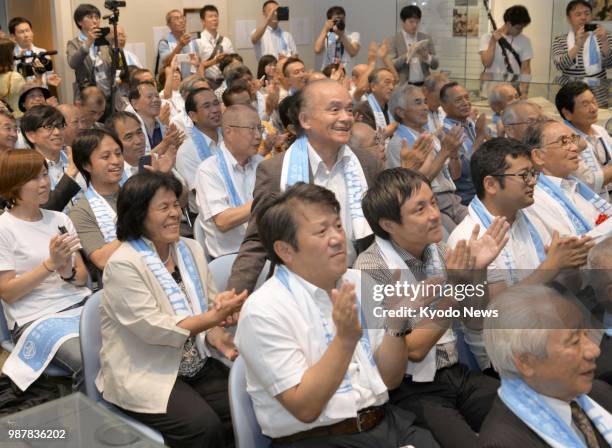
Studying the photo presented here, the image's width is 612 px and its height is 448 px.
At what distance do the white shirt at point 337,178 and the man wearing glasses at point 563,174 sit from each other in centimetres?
104

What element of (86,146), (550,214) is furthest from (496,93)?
(86,146)

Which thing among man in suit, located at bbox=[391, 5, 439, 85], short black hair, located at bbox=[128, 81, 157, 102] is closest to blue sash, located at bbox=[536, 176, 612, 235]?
short black hair, located at bbox=[128, 81, 157, 102]

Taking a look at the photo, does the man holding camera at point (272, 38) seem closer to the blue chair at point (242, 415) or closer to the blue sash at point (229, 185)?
→ the blue sash at point (229, 185)

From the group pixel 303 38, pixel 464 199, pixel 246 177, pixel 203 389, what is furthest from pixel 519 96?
pixel 303 38

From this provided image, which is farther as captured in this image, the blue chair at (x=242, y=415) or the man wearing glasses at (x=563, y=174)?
the man wearing glasses at (x=563, y=174)

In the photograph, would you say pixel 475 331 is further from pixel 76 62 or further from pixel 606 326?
pixel 76 62

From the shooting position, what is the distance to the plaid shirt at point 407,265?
283cm

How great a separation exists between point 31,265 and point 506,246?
2048mm

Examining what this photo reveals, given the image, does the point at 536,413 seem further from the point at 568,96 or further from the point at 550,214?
the point at 568,96

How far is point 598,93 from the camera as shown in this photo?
5945 mm

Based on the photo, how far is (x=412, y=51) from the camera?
27.8ft

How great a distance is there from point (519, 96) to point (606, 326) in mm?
3985

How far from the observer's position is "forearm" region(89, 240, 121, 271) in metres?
3.73

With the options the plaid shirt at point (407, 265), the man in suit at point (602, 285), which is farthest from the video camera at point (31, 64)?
the man in suit at point (602, 285)
